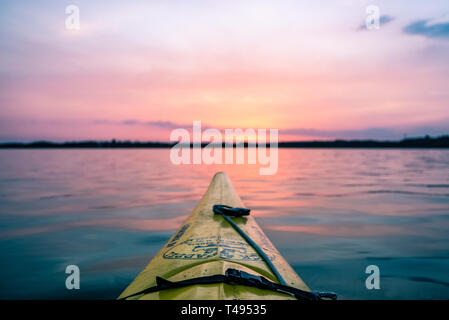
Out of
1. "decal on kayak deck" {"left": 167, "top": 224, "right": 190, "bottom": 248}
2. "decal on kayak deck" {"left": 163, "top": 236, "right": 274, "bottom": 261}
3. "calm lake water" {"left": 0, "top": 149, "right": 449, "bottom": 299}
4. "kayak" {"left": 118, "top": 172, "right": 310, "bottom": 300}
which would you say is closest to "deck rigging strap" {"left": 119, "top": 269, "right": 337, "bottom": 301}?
"kayak" {"left": 118, "top": 172, "right": 310, "bottom": 300}

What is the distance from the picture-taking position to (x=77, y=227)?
593 centimetres

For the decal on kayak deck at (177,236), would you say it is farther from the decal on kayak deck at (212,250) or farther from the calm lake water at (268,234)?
the calm lake water at (268,234)

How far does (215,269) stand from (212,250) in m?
0.45

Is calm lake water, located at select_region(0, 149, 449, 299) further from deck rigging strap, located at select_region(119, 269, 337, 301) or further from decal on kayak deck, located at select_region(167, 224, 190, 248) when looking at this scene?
deck rigging strap, located at select_region(119, 269, 337, 301)

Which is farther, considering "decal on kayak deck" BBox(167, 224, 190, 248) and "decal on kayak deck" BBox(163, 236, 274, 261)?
"decal on kayak deck" BBox(167, 224, 190, 248)

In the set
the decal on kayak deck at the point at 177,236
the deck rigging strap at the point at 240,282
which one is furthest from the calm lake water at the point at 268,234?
the deck rigging strap at the point at 240,282

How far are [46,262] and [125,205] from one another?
3.77m

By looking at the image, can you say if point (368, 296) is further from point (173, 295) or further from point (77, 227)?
point (77, 227)

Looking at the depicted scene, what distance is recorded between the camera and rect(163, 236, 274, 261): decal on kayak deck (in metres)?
2.57

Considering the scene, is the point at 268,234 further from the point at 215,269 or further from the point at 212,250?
the point at 215,269

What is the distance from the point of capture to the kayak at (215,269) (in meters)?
1.93

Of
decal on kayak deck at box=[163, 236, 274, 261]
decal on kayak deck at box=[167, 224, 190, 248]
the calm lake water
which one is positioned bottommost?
the calm lake water

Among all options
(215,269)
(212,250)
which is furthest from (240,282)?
(212,250)
